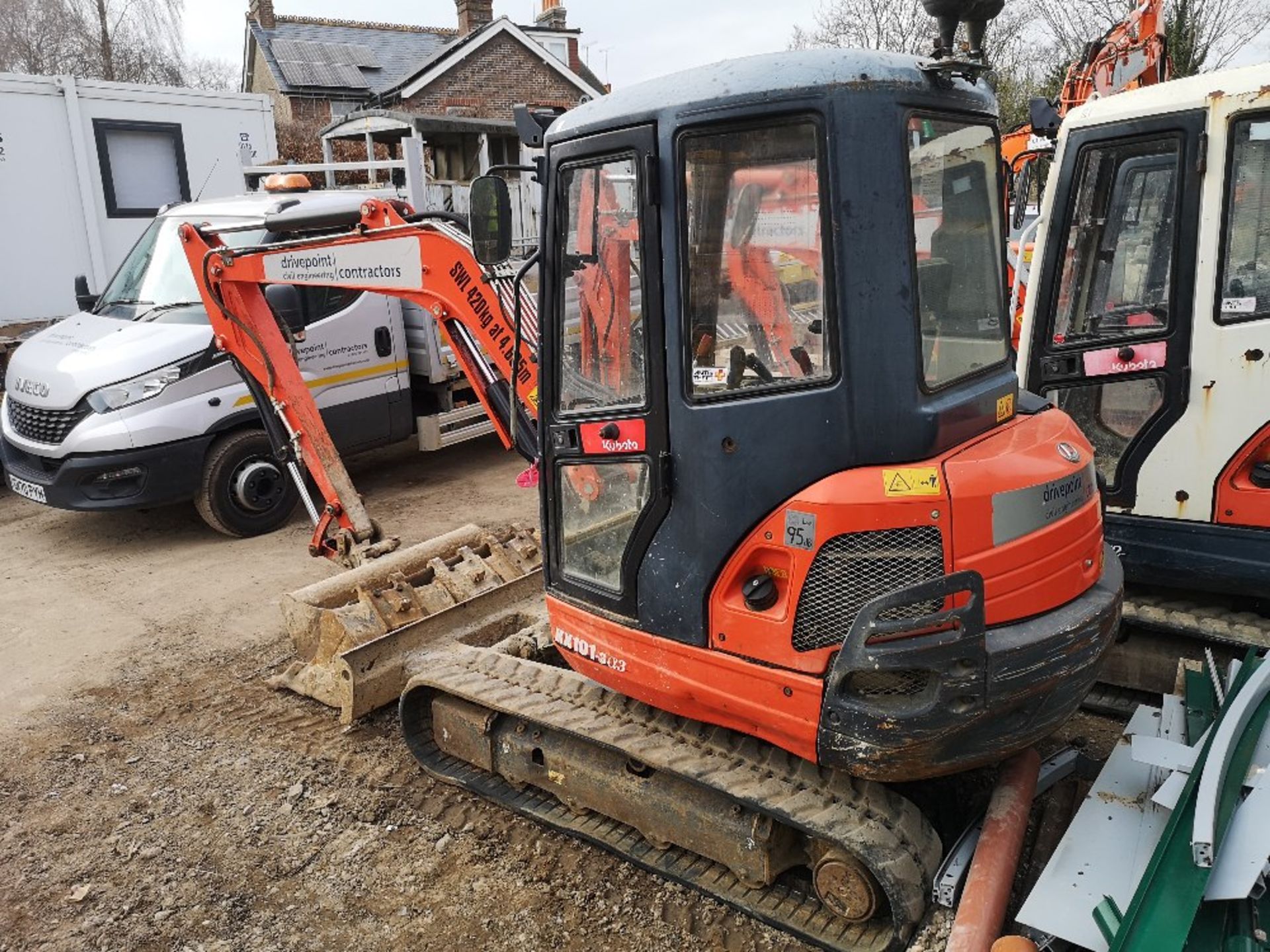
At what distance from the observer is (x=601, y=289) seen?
10.3 ft

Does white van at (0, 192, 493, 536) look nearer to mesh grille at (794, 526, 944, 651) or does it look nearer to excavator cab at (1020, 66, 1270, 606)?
excavator cab at (1020, 66, 1270, 606)

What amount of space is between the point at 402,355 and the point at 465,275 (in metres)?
4.15

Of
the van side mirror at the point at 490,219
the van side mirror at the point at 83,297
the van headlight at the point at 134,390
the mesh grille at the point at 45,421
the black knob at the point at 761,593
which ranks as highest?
the van side mirror at the point at 490,219

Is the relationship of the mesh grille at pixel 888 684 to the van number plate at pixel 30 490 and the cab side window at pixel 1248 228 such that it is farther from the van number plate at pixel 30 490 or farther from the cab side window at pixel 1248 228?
the van number plate at pixel 30 490

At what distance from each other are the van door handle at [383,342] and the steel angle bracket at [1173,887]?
21.6 feet

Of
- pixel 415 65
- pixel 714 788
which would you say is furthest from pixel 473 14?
pixel 714 788

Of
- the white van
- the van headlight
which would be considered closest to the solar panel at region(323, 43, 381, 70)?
the white van

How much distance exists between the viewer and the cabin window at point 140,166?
10.6 m

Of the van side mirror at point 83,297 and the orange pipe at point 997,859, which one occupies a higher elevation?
the van side mirror at point 83,297

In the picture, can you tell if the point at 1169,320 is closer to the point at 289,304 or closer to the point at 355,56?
the point at 289,304

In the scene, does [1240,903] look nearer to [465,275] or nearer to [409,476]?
[465,275]

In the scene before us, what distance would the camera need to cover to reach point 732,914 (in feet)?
11.0

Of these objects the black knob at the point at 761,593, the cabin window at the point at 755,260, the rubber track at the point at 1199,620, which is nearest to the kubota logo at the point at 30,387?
the cabin window at the point at 755,260

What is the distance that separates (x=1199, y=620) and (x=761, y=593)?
2.29m
